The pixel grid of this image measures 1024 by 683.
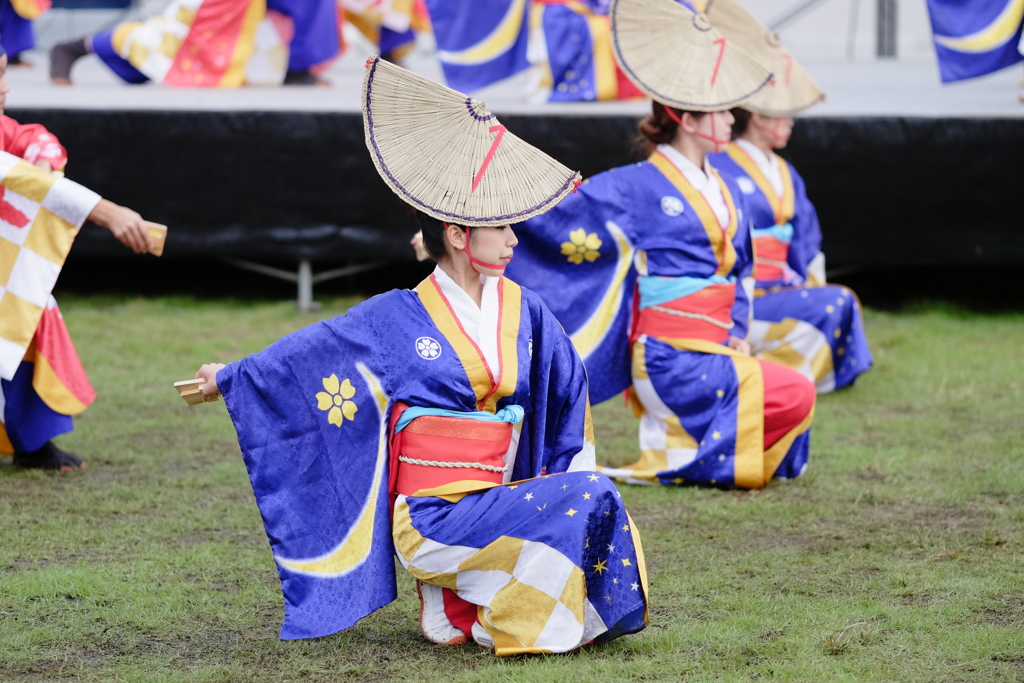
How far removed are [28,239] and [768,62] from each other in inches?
97.0

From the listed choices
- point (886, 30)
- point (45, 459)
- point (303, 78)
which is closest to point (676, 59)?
point (45, 459)

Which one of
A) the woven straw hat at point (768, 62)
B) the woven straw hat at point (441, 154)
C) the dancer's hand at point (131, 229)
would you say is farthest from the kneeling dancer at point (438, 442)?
the woven straw hat at point (768, 62)

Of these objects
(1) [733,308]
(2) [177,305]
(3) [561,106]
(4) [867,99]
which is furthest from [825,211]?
(2) [177,305]

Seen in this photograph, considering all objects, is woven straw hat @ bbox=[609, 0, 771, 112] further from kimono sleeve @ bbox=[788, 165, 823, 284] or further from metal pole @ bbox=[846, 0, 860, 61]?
metal pole @ bbox=[846, 0, 860, 61]

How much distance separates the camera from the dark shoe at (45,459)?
3557mm

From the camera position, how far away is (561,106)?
563 cm

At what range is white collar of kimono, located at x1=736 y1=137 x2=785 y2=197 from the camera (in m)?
4.47

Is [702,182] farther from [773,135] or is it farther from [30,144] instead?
[30,144]

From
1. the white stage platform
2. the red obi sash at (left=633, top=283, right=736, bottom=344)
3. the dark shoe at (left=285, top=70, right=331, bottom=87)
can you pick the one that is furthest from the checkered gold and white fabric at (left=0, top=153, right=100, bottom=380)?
the dark shoe at (left=285, top=70, right=331, bottom=87)

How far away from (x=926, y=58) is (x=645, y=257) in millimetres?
5839

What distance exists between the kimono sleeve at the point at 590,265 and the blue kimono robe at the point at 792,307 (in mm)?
979

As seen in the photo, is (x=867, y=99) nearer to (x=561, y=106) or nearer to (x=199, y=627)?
(x=561, y=106)

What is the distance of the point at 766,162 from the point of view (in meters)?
4.51

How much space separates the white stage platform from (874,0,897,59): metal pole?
120cm
